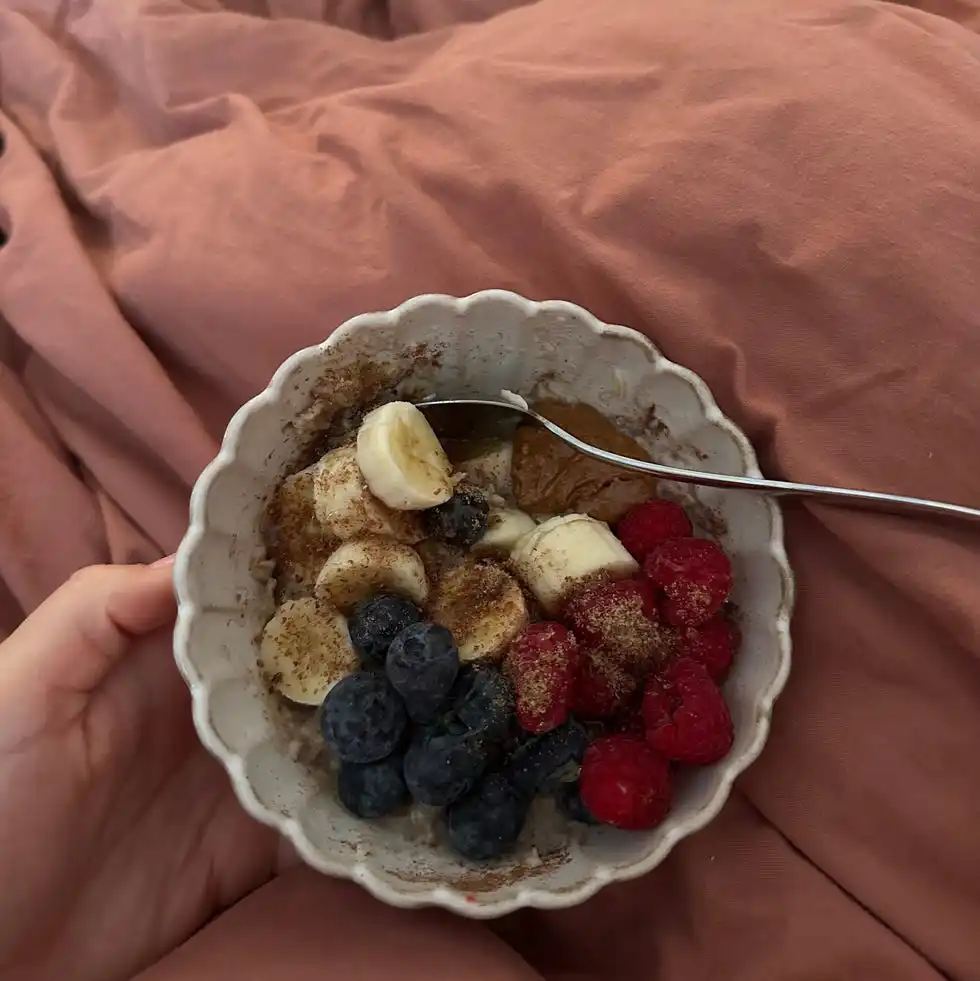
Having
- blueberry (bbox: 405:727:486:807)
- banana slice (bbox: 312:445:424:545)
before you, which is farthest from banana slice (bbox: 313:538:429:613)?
blueberry (bbox: 405:727:486:807)

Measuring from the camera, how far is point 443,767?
2.27 feet

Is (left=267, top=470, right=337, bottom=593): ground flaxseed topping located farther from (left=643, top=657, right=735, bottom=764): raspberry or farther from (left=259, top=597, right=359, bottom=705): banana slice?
(left=643, top=657, right=735, bottom=764): raspberry

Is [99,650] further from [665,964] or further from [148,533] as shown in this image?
[665,964]

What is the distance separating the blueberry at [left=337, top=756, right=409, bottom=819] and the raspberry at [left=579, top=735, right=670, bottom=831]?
141mm

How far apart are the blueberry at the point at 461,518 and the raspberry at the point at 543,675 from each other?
102 millimetres

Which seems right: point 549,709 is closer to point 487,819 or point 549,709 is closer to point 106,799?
point 487,819

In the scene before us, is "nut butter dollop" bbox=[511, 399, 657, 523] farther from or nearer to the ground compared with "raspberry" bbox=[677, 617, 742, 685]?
farther from the ground

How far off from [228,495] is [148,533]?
0.22 metres

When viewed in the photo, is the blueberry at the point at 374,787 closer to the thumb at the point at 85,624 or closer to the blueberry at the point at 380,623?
the blueberry at the point at 380,623

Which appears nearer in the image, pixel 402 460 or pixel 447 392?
pixel 402 460

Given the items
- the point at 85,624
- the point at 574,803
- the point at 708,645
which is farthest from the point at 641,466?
the point at 85,624

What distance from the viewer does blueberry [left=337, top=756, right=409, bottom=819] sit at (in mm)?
713

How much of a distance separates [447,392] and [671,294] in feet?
0.69

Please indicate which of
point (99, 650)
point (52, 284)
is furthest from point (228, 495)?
point (52, 284)
